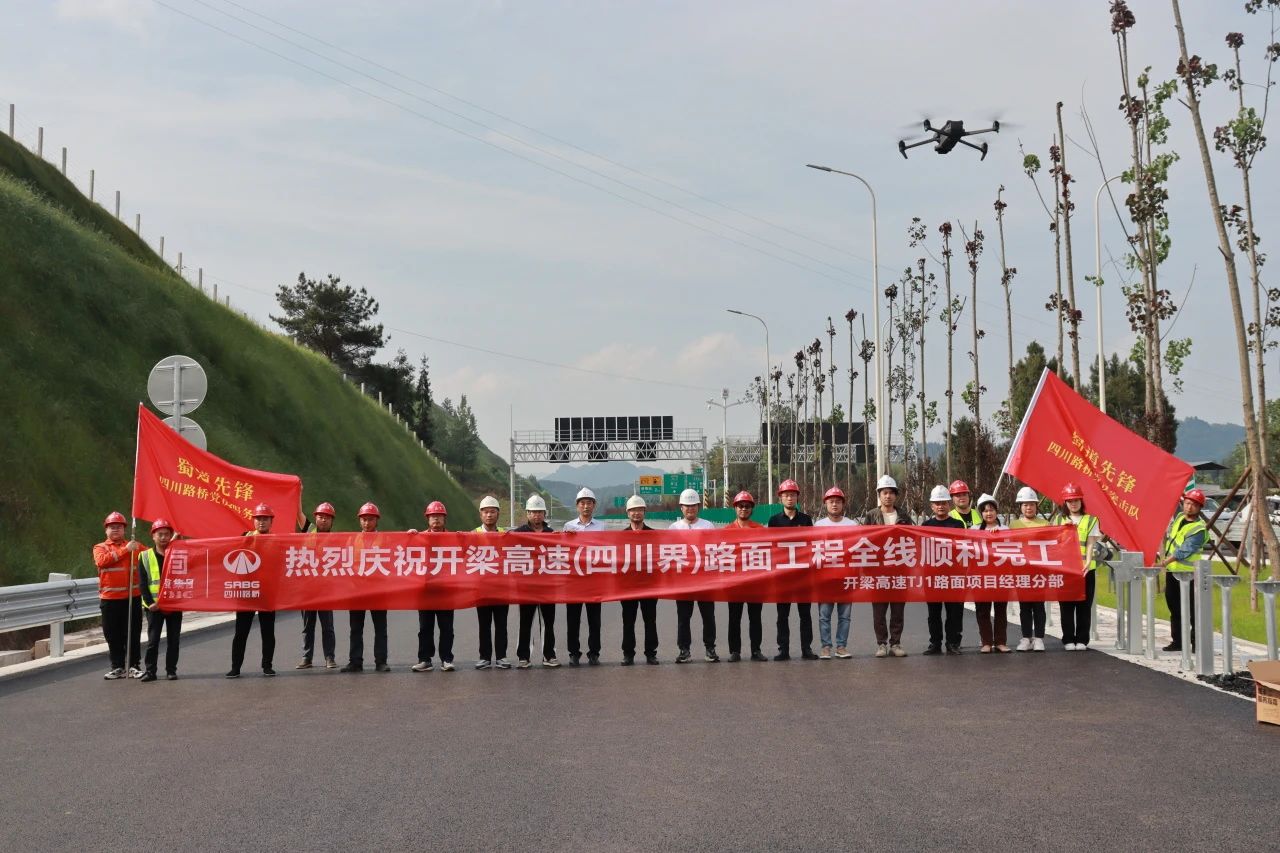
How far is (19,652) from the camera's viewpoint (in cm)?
1479

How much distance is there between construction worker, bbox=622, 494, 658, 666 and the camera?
46.5ft

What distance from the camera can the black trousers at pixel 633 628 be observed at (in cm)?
1420

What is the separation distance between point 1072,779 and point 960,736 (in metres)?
1.55

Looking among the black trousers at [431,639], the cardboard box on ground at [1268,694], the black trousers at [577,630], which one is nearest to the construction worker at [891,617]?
the black trousers at [577,630]

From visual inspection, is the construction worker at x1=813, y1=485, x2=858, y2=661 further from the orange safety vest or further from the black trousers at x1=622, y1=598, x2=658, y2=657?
the orange safety vest

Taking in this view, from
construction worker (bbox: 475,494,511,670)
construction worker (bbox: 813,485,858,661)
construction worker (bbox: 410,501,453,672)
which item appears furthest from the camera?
construction worker (bbox: 813,485,858,661)

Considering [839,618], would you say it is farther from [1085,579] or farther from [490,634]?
[490,634]

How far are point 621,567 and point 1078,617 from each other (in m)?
5.34

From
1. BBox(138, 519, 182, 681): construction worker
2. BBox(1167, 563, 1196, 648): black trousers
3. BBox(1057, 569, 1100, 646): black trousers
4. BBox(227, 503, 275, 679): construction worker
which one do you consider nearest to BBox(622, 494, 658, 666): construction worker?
BBox(227, 503, 275, 679): construction worker

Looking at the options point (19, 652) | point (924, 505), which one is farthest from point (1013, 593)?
point (924, 505)

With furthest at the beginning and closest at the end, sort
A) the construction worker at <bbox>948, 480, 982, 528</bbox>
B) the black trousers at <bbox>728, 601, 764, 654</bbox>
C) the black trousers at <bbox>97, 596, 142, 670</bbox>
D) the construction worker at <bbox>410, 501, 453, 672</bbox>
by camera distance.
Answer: the construction worker at <bbox>948, 480, 982, 528</bbox> → the black trousers at <bbox>728, 601, 764, 654</bbox> → the construction worker at <bbox>410, 501, 453, 672</bbox> → the black trousers at <bbox>97, 596, 142, 670</bbox>

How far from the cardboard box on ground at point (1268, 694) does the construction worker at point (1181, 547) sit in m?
4.61

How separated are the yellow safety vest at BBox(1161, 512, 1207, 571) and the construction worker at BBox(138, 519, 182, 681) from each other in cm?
1089

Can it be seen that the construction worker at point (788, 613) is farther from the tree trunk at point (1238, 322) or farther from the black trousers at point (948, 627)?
the tree trunk at point (1238, 322)
